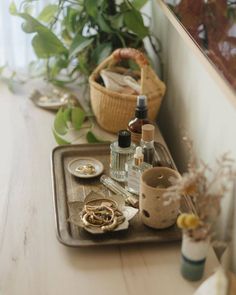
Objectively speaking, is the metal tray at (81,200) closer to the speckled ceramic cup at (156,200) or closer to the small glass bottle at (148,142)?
→ the speckled ceramic cup at (156,200)

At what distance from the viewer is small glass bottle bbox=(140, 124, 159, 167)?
1059 millimetres

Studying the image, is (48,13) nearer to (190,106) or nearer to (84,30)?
(84,30)

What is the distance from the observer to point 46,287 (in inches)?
33.9

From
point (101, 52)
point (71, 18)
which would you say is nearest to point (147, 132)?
point (101, 52)

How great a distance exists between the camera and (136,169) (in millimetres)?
1063

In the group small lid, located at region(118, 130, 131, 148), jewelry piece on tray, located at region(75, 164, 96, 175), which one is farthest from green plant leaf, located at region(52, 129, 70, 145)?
small lid, located at region(118, 130, 131, 148)

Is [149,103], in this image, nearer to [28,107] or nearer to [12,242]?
[28,107]

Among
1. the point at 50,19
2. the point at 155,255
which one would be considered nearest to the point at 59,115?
the point at 50,19

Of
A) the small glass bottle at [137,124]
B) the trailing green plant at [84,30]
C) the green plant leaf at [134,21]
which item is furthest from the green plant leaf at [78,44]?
the small glass bottle at [137,124]

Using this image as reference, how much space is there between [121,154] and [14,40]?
0.83 meters

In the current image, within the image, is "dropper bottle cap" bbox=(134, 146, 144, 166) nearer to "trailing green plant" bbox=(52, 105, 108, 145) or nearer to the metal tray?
the metal tray

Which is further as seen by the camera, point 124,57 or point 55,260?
point 124,57

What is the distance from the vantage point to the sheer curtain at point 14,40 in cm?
169

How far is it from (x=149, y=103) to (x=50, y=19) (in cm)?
51
